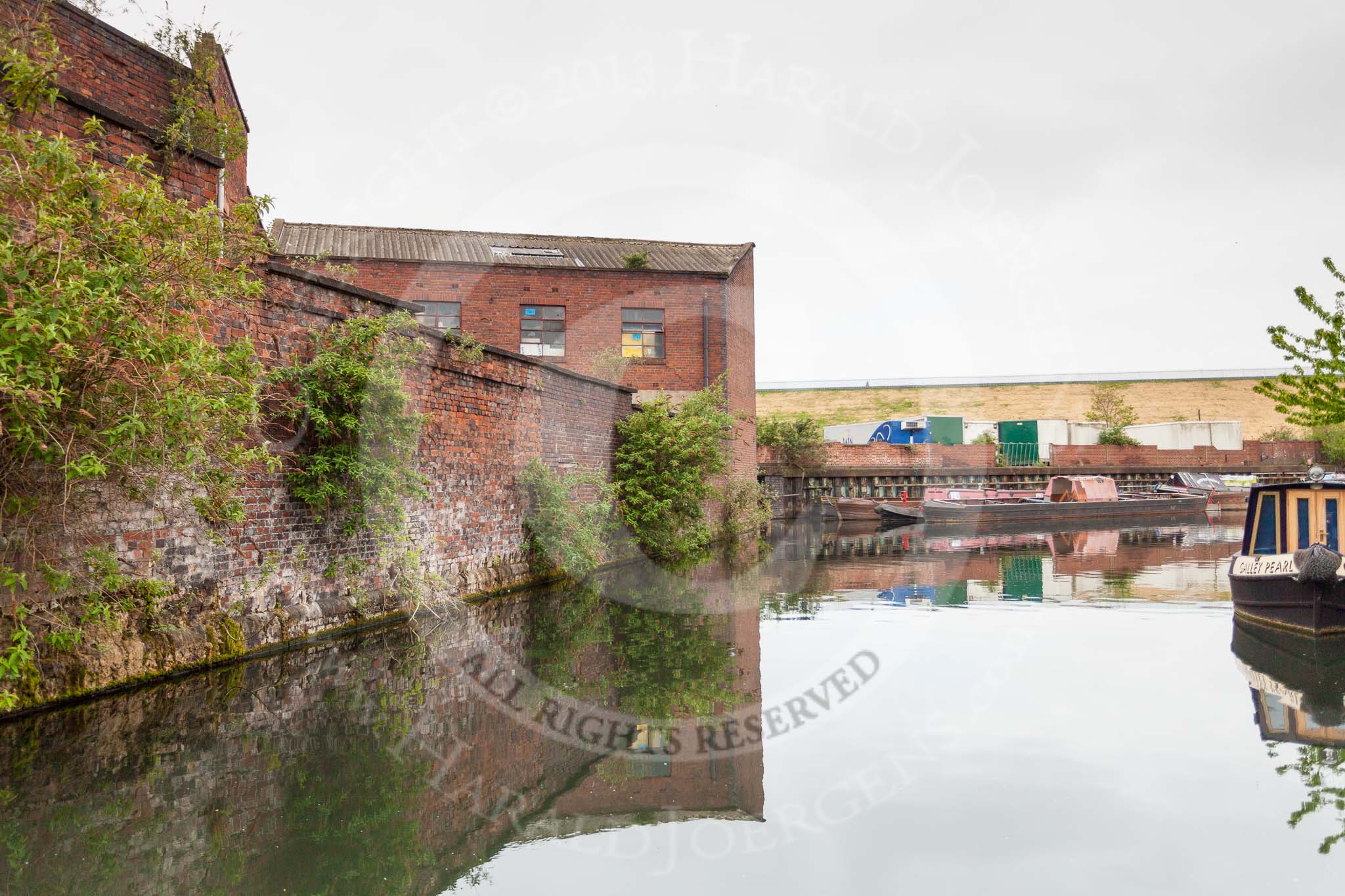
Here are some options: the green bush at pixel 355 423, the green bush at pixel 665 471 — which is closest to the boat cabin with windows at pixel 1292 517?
the green bush at pixel 665 471

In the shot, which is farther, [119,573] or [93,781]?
[119,573]

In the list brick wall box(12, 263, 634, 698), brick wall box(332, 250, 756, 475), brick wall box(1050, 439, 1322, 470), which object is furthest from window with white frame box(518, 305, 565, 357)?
brick wall box(1050, 439, 1322, 470)

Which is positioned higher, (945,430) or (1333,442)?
(945,430)

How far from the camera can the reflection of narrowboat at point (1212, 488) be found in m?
41.8

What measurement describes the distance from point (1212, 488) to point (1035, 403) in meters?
31.4

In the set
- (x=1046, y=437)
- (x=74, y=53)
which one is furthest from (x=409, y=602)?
(x=1046, y=437)

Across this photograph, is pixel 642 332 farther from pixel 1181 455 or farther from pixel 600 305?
pixel 1181 455

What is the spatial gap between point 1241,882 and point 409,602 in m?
8.50

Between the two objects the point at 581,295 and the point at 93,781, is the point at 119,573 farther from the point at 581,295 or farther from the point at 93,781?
the point at 581,295

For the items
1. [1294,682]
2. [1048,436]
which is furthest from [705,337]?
[1048,436]

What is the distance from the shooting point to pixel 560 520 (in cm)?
1334

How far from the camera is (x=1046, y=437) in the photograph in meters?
45.2

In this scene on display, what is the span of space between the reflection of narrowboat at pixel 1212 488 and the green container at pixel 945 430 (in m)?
9.21

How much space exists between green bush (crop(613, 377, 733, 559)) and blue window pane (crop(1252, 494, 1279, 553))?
8979 mm
